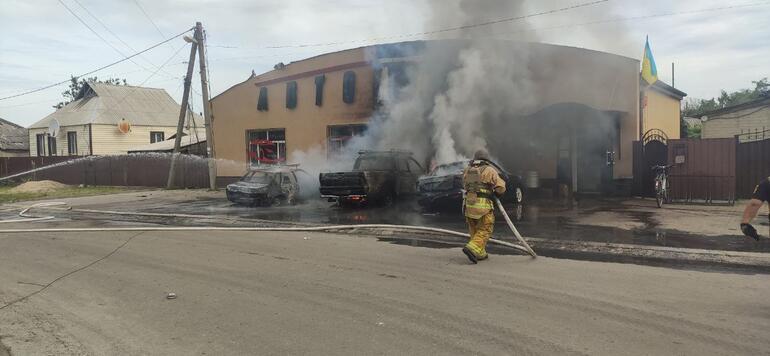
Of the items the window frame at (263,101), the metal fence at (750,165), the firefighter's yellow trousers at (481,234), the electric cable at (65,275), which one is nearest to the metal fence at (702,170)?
the metal fence at (750,165)

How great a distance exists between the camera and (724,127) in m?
A: 24.3

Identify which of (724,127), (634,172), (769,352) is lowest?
(769,352)

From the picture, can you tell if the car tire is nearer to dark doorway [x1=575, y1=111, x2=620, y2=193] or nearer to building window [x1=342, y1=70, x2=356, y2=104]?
dark doorway [x1=575, y1=111, x2=620, y2=193]

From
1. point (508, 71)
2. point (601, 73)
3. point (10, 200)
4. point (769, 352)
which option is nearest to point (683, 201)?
point (601, 73)

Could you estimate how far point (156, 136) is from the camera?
1517 inches

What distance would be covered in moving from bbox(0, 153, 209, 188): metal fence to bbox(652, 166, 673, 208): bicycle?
18.5 metres

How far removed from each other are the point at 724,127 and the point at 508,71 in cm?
1462

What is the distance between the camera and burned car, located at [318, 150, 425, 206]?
13.4 m

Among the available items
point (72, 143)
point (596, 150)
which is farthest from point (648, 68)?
point (72, 143)

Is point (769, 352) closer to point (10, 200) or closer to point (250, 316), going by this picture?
point (250, 316)

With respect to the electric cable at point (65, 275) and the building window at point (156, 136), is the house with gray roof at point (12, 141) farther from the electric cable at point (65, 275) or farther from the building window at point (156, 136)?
the electric cable at point (65, 275)

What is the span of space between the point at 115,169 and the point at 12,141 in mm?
24408

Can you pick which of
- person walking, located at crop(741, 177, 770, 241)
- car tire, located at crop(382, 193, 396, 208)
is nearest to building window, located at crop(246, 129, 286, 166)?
car tire, located at crop(382, 193, 396, 208)

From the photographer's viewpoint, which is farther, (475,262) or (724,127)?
(724,127)
